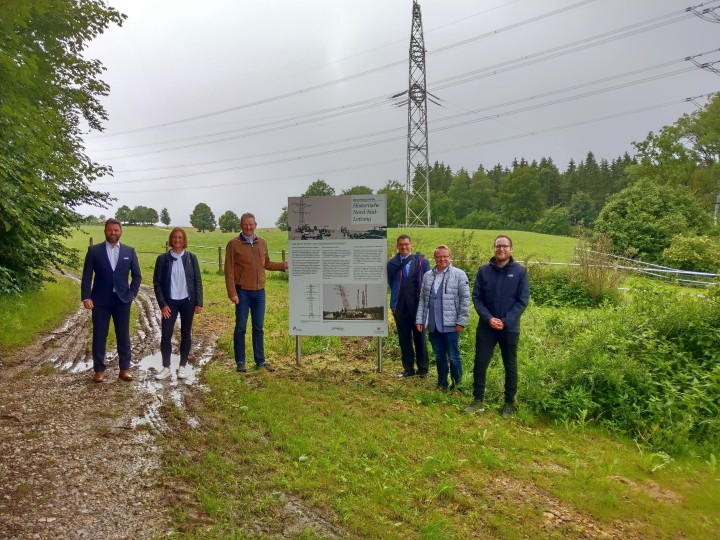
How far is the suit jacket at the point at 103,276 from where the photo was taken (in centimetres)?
604

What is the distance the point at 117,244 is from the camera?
20.7 ft

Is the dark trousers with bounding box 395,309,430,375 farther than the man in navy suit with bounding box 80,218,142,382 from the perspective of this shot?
Yes

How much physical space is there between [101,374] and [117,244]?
183cm

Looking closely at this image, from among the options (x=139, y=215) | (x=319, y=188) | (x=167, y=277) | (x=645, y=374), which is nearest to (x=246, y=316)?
(x=167, y=277)

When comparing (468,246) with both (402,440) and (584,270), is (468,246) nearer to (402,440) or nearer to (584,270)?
(584,270)

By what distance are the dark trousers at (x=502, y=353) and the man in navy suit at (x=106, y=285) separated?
471 centimetres

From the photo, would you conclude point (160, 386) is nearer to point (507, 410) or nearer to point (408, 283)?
point (408, 283)

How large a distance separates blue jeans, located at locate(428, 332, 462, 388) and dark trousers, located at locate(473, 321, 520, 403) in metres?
0.50

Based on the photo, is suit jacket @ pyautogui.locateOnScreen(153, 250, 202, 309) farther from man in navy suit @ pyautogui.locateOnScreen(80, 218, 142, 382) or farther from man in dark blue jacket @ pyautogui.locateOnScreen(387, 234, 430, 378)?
man in dark blue jacket @ pyautogui.locateOnScreen(387, 234, 430, 378)

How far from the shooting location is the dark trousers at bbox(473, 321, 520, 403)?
17.8ft

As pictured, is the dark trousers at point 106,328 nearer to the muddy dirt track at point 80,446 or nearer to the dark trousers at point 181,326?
the muddy dirt track at point 80,446

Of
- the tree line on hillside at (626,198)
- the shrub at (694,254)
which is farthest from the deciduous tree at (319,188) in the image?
the shrub at (694,254)

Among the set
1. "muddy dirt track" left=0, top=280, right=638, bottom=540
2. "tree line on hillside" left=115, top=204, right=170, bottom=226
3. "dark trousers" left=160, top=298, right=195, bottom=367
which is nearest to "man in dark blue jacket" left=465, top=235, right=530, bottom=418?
"muddy dirt track" left=0, top=280, right=638, bottom=540

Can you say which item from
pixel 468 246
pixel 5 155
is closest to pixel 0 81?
pixel 5 155
